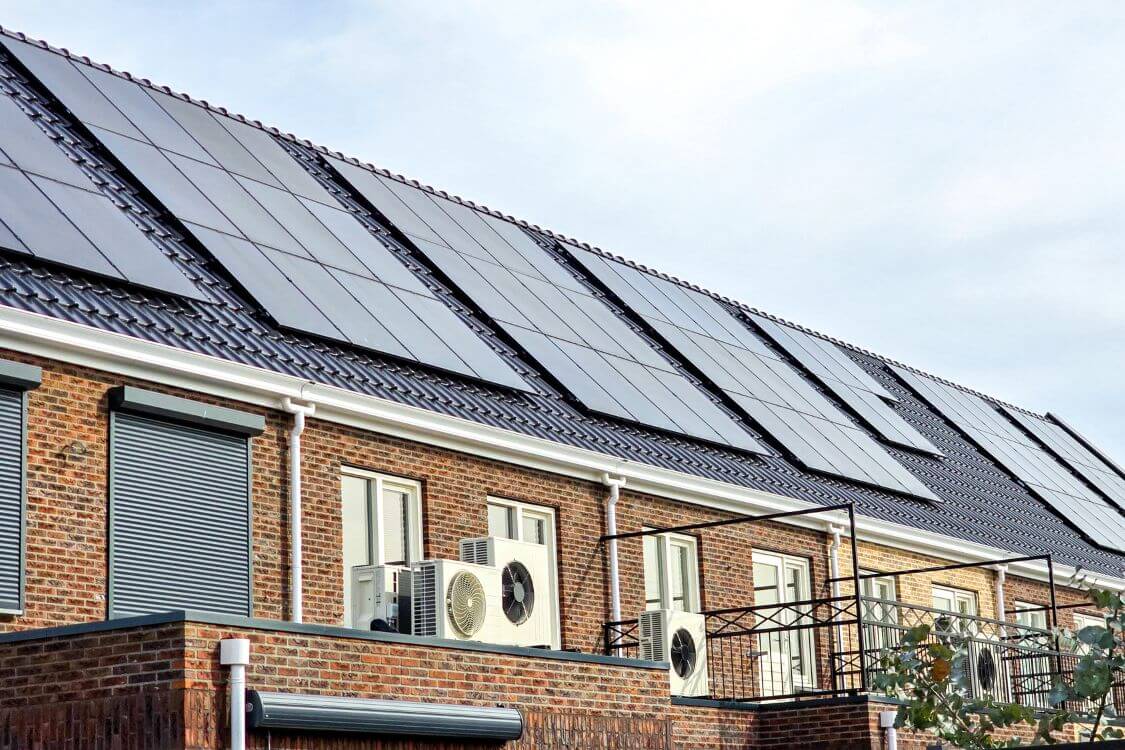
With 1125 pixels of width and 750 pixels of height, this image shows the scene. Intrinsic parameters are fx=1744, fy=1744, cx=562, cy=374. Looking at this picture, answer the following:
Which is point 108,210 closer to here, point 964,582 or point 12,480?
point 12,480

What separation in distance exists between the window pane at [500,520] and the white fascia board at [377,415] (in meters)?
0.51

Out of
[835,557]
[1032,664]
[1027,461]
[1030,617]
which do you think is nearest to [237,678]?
[835,557]

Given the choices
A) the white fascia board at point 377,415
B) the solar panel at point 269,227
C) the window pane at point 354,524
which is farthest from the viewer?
the solar panel at point 269,227

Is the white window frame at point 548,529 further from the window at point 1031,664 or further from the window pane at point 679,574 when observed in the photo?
the window at point 1031,664

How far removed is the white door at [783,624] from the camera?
21.1 m

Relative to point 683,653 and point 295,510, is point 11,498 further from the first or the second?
point 683,653

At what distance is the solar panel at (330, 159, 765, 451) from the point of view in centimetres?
2111

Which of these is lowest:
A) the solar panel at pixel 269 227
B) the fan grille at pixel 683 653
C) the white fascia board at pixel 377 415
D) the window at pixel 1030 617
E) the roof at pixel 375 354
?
the fan grille at pixel 683 653

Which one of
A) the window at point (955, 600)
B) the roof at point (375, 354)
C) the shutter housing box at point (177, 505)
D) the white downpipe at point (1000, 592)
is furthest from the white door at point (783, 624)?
the shutter housing box at point (177, 505)

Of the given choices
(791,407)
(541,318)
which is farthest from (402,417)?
(791,407)

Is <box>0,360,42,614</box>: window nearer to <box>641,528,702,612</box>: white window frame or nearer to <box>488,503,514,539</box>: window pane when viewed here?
<box>488,503,514,539</box>: window pane

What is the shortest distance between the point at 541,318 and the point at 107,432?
28.3 feet

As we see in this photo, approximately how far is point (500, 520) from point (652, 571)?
2661mm

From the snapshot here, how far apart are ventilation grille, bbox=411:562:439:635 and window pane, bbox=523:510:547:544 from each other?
11.2 feet
